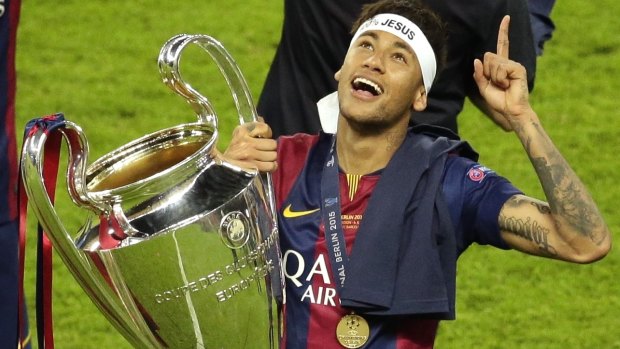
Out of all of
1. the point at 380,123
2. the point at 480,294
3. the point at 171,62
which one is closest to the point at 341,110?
the point at 380,123

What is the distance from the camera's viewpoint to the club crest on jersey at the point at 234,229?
3.17 meters

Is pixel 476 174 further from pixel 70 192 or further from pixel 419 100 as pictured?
pixel 70 192

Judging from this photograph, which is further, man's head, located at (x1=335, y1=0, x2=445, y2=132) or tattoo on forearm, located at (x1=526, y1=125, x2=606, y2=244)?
man's head, located at (x1=335, y1=0, x2=445, y2=132)

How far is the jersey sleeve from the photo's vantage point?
3.37 m

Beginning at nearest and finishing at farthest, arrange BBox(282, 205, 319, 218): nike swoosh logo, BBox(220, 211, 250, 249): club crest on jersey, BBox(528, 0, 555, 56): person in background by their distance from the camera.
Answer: BBox(220, 211, 250, 249): club crest on jersey
BBox(282, 205, 319, 218): nike swoosh logo
BBox(528, 0, 555, 56): person in background

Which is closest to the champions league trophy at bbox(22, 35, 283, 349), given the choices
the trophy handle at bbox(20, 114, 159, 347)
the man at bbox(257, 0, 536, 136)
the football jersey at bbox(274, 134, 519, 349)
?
the trophy handle at bbox(20, 114, 159, 347)

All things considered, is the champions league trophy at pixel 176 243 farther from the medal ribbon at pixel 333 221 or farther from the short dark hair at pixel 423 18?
the short dark hair at pixel 423 18

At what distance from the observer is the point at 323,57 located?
4.22 meters

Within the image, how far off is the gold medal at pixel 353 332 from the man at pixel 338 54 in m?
0.80

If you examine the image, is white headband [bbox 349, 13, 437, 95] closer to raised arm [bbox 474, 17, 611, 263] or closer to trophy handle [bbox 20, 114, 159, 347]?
raised arm [bbox 474, 17, 611, 263]

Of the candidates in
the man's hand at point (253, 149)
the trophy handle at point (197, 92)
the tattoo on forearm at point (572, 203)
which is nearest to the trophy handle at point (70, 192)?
the trophy handle at point (197, 92)

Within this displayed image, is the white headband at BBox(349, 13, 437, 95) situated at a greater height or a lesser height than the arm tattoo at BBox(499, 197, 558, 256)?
greater

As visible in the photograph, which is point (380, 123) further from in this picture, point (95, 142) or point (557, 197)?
point (95, 142)

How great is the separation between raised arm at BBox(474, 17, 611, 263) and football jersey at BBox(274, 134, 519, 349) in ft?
0.17
